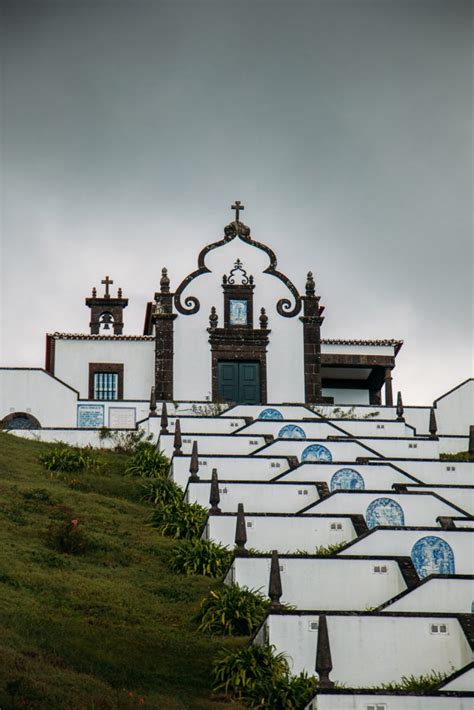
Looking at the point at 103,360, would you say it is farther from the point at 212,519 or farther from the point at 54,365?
the point at 212,519

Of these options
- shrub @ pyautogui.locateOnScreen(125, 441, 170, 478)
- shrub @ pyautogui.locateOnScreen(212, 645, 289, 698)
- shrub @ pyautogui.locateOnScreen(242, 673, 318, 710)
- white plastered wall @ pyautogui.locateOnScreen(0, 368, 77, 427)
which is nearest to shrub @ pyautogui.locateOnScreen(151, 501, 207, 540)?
shrub @ pyautogui.locateOnScreen(125, 441, 170, 478)

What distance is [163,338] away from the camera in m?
53.3

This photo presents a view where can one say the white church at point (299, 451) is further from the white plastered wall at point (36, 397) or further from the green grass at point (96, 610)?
the green grass at point (96, 610)

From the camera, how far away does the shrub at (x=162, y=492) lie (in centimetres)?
3956

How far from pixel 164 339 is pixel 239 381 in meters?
3.28

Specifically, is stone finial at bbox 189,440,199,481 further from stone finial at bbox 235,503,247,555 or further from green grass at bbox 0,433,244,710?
stone finial at bbox 235,503,247,555

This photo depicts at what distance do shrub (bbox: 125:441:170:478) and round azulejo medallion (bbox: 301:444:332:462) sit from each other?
14.0ft

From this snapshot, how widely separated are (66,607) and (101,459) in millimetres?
13918

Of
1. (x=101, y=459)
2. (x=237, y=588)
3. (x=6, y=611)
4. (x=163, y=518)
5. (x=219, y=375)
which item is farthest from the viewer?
(x=219, y=375)

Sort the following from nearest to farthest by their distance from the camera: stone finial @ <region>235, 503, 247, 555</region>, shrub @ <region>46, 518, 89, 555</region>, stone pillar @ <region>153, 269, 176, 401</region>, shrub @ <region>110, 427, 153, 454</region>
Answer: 1. stone finial @ <region>235, 503, 247, 555</region>
2. shrub @ <region>46, 518, 89, 555</region>
3. shrub @ <region>110, 427, 153, 454</region>
4. stone pillar @ <region>153, 269, 176, 401</region>

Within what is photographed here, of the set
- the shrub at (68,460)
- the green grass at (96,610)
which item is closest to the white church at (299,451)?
the green grass at (96,610)

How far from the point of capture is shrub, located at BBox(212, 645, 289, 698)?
27.2m

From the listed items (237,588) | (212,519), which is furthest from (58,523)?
(237,588)

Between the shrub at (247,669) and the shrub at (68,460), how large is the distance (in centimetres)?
1534
